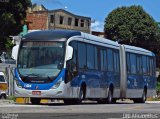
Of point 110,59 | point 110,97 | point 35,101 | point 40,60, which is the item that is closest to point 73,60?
point 40,60

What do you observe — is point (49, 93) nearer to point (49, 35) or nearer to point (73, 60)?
point (73, 60)

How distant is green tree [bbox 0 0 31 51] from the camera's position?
43000mm

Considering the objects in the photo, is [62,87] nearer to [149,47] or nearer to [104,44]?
[104,44]

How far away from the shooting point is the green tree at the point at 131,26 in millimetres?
79562

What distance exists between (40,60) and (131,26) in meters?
58.2

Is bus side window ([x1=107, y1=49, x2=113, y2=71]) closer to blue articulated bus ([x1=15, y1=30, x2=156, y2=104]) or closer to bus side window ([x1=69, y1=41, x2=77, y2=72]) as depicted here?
blue articulated bus ([x1=15, y1=30, x2=156, y2=104])

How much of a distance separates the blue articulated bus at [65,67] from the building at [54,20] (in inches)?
2392

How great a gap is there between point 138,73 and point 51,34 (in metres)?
10.4

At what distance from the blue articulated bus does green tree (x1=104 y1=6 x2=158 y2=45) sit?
50.6 meters

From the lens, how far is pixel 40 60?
23.3 m

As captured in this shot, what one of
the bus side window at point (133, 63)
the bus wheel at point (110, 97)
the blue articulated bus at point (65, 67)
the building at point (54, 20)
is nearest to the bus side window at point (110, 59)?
the blue articulated bus at point (65, 67)

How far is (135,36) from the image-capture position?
79.8 m

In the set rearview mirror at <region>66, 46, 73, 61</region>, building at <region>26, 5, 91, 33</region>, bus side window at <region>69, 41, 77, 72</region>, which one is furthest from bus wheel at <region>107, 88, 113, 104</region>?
building at <region>26, 5, 91, 33</region>

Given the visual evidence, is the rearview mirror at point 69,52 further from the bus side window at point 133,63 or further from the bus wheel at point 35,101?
the bus side window at point 133,63
